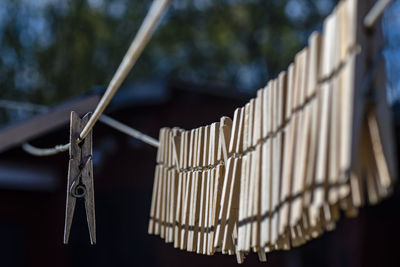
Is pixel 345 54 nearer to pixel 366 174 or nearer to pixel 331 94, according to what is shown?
pixel 331 94

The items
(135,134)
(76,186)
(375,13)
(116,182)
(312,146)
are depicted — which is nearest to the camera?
(375,13)

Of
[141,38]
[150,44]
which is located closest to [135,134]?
[141,38]

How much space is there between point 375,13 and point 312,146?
0.31 m

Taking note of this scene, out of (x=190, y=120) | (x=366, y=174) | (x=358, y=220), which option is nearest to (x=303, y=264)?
(x=358, y=220)

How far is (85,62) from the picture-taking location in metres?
17.2

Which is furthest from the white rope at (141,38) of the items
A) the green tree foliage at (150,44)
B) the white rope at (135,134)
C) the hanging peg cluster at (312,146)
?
the green tree foliage at (150,44)

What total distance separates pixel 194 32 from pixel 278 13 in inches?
86.9

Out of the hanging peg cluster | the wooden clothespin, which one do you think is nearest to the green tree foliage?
the wooden clothespin

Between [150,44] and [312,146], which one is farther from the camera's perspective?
[150,44]

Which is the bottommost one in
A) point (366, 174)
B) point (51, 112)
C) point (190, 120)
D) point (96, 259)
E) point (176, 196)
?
point (366, 174)

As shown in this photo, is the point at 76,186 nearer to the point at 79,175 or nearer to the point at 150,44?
the point at 79,175

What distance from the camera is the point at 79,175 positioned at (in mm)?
2572

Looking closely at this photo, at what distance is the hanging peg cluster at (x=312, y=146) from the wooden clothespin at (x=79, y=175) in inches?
20.7

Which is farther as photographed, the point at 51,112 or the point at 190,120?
the point at 190,120
